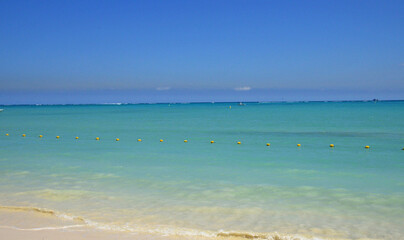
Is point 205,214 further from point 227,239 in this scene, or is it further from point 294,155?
point 294,155

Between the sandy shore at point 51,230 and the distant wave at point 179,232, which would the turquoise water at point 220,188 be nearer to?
the distant wave at point 179,232

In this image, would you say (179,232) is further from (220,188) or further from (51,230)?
(220,188)

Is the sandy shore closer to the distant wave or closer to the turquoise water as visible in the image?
the distant wave

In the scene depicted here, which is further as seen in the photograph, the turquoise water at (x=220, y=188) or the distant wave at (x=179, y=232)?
the turquoise water at (x=220, y=188)

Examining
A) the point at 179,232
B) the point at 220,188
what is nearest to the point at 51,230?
the point at 179,232

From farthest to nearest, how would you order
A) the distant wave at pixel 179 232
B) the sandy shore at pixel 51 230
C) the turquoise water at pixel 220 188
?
1. the turquoise water at pixel 220 188
2. the distant wave at pixel 179 232
3. the sandy shore at pixel 51 230

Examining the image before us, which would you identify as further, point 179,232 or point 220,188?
point 220,188

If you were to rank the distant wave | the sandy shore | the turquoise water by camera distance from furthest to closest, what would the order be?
1. the turquoise water
2. the distant wave
3. the sandy shore

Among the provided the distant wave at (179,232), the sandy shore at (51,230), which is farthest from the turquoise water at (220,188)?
the sandy shore at (51,230)

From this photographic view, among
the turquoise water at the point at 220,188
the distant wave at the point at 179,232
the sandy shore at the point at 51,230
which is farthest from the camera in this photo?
the turquoise water at the point at 220,188

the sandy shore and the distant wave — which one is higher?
the sandy shore

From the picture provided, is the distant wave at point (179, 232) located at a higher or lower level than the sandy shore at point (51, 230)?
lower

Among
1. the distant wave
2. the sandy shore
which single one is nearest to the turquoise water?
the distant wave

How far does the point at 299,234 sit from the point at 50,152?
46.9ft
